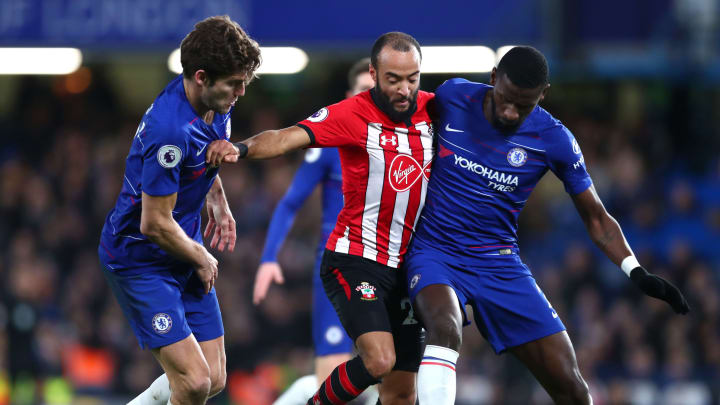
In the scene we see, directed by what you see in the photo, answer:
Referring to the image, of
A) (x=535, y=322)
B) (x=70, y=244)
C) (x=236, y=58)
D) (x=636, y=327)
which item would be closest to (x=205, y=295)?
(x=236, y=58)

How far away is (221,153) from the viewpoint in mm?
4895

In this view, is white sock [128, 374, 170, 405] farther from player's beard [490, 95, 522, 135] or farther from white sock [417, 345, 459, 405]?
player's beard [490, 95, 522, 135]

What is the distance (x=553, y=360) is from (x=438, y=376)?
0.77m

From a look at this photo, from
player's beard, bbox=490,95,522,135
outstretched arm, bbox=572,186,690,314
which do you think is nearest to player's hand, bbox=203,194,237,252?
player's beard, bbox=490,95,522,135

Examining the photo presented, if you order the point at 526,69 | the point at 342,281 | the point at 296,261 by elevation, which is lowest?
the point at 296,261

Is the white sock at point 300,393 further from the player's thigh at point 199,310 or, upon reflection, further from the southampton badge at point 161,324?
the southampton badge at point 161,324

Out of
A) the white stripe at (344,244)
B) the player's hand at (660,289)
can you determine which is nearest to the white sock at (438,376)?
the white stripe at (344,244)

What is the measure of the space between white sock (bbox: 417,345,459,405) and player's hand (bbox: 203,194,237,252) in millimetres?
1294

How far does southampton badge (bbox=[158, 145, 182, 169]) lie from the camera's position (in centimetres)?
481

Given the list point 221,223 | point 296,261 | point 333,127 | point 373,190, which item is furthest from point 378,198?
point 296,261

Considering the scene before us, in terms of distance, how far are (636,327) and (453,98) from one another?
7.00 meters

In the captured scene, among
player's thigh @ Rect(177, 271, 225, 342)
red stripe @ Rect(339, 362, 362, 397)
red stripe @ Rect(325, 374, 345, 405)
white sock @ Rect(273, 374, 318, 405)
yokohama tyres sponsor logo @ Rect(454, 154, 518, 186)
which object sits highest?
yokohama tyres sponsor logo @ Rect(454, 154, 518, 186)

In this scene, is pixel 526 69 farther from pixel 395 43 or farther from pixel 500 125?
pixel 395 43

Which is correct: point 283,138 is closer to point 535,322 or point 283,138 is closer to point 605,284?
point 535,322
